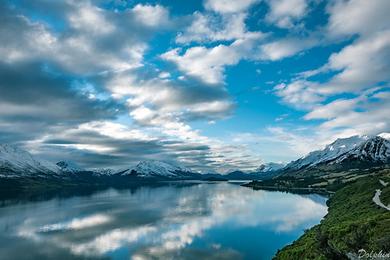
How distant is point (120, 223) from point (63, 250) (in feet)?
142

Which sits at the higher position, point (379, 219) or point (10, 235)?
point (379, 219)

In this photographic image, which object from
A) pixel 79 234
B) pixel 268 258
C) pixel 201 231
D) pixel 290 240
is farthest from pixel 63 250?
pixel 290 240

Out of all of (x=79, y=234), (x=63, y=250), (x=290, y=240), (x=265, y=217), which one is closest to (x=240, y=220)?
(x=265, y=217)

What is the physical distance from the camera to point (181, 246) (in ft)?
294

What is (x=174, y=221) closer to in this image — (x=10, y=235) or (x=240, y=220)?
(x=240, y=220)

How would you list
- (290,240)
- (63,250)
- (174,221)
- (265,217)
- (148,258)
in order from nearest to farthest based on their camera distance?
(148,258)
(63,250)
(290,240)
(174,221)
(265,217)

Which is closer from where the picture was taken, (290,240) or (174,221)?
(290,240)

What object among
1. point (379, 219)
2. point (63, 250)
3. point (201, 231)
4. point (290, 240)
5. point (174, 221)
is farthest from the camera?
point (174, 221)

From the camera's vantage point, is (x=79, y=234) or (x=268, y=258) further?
(x=79, y=234)

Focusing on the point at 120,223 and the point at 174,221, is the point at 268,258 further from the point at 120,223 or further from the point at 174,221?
the point at 120,223

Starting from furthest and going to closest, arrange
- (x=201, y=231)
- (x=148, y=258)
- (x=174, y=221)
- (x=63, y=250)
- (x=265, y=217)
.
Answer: (x=265, y=217) < (x=174, y=221) < (x=201, y=231) < (x=63, y=250) < (x=148, y=258)

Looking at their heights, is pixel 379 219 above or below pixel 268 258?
above

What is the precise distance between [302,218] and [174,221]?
164ft

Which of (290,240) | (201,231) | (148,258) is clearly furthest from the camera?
(201,231)
